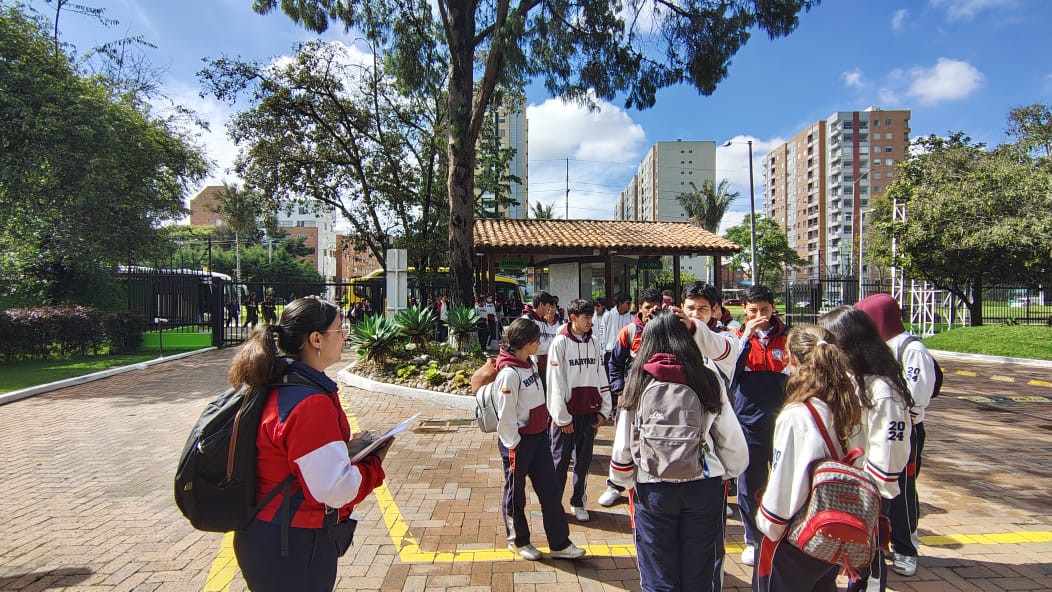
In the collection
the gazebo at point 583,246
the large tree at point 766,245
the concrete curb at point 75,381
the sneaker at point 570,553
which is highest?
the large tree at point 766,245

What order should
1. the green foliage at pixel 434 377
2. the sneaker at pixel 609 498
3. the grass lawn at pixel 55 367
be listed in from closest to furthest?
1. the sneaker at pixel 609 498
2. the green foliage at pixel 434 377
3. the grass lawn at pixel 55 367

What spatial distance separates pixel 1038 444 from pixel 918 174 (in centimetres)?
1901

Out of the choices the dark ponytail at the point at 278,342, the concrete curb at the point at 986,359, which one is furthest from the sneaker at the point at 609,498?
the concrete curb at the point at 986,359

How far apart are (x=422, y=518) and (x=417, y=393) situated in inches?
184

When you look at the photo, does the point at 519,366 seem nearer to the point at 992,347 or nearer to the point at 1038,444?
the point at 1038,444

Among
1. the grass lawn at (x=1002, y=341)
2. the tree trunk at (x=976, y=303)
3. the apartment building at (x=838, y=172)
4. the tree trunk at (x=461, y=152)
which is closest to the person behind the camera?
the tree trunk at (x=461, y=152)

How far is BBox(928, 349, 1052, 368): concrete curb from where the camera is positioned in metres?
12.6

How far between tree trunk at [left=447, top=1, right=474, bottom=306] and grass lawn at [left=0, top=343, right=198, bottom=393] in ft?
25.9

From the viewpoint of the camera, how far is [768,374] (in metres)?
3.52

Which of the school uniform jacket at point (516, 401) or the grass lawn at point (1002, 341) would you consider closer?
the school uniform jacket at point (516, 401)

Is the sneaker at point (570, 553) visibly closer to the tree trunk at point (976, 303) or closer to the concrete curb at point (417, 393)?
the concrete curb at point (417, 393)

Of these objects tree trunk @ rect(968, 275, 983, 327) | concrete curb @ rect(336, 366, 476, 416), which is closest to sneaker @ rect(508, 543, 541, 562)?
concrete curb @ rect(336, 366, 476, 416)

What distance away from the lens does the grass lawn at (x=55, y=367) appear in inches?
394

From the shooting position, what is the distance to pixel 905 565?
10.8 ft
